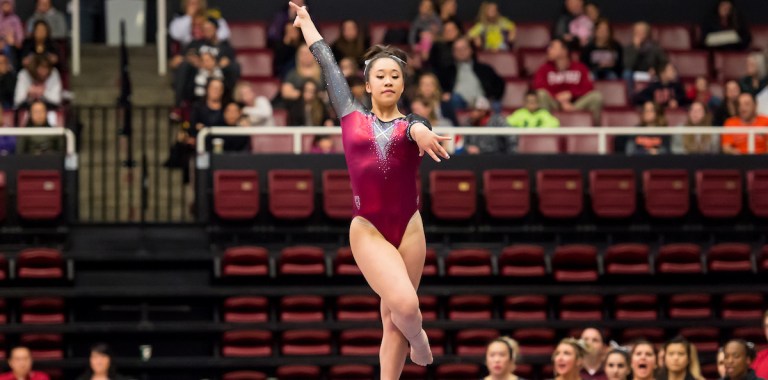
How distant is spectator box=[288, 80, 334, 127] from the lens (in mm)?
13422

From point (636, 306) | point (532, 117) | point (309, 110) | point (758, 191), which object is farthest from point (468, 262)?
point (758, 191)

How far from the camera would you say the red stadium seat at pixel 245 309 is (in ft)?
40.7

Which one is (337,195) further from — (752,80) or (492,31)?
(752,80)

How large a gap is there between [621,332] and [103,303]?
4462 millimetres

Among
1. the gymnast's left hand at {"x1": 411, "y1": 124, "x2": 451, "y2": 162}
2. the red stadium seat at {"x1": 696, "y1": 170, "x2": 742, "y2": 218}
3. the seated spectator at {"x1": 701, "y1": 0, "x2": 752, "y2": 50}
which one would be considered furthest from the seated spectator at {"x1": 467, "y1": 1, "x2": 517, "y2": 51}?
the gymnast's left hand at {"x1": 411, "y1": 124, "x2": 451, "y2": 162}

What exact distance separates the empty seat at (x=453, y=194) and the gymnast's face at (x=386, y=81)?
21.4ft

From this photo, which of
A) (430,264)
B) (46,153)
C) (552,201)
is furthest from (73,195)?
(552,201)

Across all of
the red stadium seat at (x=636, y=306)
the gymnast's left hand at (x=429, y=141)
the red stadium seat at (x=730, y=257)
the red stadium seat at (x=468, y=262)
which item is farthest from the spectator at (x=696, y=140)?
the gymnast's left hand at (x=429, y=141)

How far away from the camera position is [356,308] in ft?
41.1

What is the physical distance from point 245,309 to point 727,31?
21.9 ft

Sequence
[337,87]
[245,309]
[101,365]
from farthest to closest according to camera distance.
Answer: [245,309] < [101,365] < [337,87]

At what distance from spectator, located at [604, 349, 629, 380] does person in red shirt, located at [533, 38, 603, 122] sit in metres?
4.55

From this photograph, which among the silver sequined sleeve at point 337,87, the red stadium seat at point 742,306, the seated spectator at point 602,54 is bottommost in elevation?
the red stadium seat at point 742,306

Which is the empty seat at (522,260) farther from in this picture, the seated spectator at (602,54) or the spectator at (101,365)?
the spectator at (101,365)
